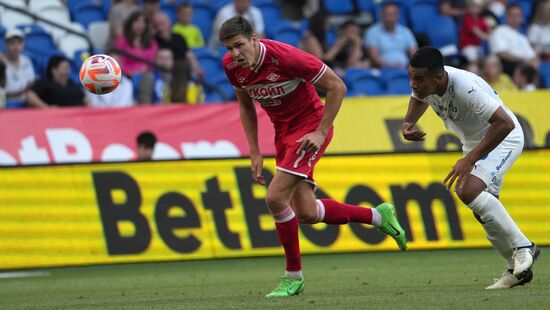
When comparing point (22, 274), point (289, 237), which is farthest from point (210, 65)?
point (289, 237)

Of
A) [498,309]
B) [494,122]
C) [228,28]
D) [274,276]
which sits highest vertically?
[228,28]

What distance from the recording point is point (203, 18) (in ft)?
61.6

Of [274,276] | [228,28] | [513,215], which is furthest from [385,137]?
[228,28]

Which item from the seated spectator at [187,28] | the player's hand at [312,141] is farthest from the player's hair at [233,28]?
the seated spectator at [187,28]

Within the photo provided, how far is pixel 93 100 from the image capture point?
643 inches

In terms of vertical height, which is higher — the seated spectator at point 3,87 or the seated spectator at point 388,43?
the seated spectator at point 3,87

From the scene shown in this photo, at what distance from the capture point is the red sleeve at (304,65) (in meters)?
8.62

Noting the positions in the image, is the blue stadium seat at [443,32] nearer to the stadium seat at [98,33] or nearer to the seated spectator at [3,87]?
the stadium seat at [98,33]

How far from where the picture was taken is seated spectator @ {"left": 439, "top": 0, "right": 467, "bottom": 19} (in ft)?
65.6

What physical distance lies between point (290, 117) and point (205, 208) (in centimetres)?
414

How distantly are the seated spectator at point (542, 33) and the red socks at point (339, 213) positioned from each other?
1152cm

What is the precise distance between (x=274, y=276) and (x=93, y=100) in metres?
6.36

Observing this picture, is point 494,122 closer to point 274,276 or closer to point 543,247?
point 274,276

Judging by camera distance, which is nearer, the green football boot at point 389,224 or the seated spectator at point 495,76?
the green football boot at point 389,224
